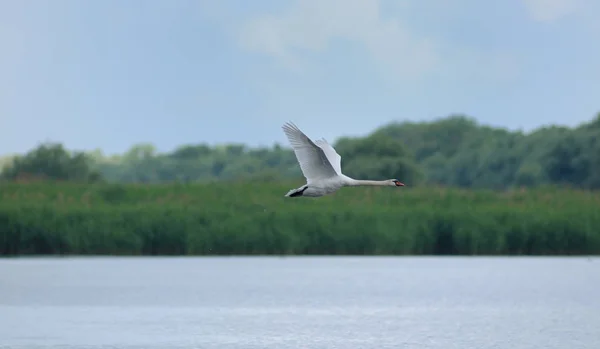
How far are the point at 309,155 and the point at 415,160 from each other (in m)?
57.3

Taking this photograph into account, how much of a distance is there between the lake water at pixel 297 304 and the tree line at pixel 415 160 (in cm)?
660

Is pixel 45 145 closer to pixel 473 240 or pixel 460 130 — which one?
pixel 473 240

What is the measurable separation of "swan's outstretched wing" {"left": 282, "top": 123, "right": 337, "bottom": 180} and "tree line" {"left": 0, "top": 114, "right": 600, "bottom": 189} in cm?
2178

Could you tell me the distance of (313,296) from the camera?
25359 mm

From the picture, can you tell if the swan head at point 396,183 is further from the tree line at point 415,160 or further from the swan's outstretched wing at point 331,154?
the tree line at point 415,160

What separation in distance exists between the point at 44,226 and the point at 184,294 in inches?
215

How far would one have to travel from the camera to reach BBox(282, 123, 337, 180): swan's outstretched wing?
13977mm

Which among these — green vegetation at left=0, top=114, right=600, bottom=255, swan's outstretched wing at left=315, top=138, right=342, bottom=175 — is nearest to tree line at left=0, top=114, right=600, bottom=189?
green vegetation at left=0, top=114, right=600, bottom=255

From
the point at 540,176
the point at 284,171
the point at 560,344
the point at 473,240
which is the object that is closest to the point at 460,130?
the point at 284,171

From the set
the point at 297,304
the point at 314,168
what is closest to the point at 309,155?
the point at 314,168

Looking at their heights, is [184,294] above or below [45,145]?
below

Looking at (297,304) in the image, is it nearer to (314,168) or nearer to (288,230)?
(288,230)

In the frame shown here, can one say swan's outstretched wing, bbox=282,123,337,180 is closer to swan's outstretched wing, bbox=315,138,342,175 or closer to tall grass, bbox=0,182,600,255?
swan's outstretched wing, bbox=315,138,342,175

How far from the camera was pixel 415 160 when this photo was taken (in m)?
71.1
